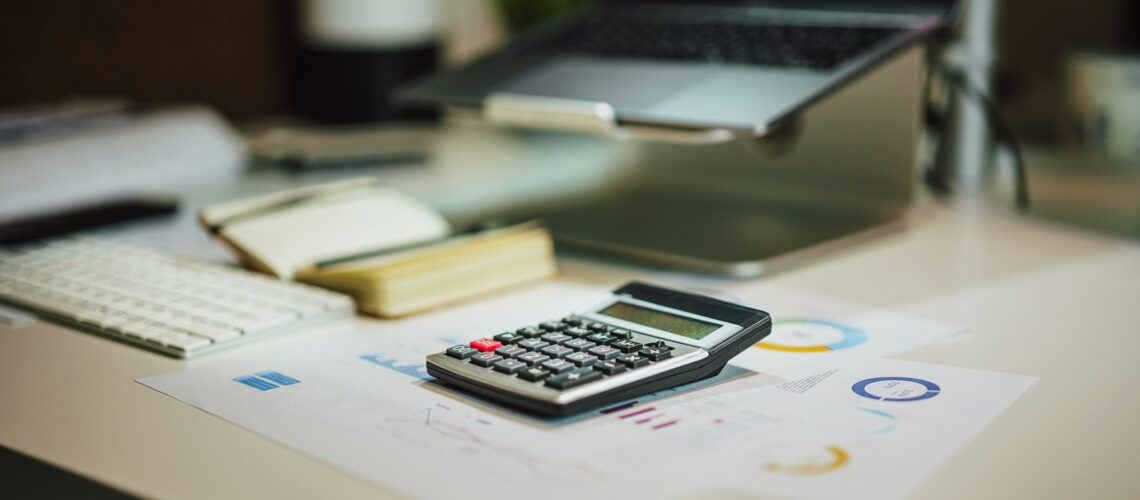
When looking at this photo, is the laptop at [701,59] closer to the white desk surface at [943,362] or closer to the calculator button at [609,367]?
the white desk surface at [943,362]

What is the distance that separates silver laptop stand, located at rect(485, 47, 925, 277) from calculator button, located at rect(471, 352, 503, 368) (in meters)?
0.26

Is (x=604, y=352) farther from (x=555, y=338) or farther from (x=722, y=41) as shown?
(x=722, y=41)

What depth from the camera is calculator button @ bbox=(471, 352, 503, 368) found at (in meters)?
0.55

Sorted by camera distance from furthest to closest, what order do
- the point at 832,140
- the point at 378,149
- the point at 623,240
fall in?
the point at 378,149 < the point at 832,140 < the point at 623,240

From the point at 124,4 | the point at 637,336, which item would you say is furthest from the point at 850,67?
the point at 124,4

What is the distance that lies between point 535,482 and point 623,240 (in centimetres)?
44

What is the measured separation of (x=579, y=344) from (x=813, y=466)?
147 millimetres

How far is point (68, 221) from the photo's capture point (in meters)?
0.90

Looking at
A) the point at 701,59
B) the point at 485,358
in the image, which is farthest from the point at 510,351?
the point at 701,59

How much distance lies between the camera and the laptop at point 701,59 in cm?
80

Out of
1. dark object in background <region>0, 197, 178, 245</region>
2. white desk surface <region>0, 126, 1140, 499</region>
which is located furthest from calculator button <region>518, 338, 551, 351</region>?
dark object in background <region>0, 197, 178, 245</region>

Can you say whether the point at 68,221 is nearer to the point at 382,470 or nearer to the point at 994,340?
the point at 382,470

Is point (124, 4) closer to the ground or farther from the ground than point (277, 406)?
farther from the ground

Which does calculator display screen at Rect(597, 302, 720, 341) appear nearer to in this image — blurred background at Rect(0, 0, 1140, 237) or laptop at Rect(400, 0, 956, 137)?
laptop at Rect(400, 0, 956, 137)
